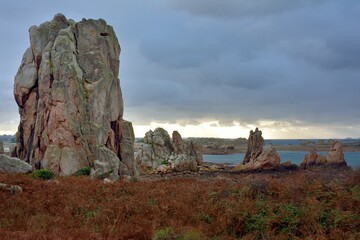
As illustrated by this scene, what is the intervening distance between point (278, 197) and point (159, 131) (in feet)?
186

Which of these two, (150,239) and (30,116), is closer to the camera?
(150,239)

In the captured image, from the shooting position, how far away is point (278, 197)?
16.2 m

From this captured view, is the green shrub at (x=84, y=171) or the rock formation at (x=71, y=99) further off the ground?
the rock formation at (x=71, y=99)

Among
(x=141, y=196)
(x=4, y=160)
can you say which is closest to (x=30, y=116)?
(x=4, y=160)

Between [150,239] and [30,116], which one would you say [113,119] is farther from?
[150,239]

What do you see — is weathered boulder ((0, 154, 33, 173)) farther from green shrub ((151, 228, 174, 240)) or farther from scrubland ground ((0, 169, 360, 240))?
green shrub ((151, 228, 174, 240))

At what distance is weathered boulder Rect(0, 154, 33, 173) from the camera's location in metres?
25.4

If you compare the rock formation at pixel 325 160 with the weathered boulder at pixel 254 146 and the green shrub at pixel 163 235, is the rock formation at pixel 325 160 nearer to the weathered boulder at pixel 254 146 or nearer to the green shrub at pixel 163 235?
the weathered boulder at pixel 254 146

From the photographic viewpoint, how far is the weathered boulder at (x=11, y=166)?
2537cm

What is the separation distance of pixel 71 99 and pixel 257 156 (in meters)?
44.8

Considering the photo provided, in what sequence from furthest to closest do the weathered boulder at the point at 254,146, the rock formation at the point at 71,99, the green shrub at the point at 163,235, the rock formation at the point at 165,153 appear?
the weathered boulder at the point at 254,146
the rock formation at the point at 165,153
the rock formation at the point at 71,99
the green shrub at the point at 163,235

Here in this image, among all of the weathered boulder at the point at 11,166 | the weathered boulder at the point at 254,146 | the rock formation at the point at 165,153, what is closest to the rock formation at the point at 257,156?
the weathered boulder at the point at 254,146

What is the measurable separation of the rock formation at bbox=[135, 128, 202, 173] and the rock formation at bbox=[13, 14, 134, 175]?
81.4 ft

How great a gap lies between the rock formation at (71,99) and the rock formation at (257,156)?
2785cm
